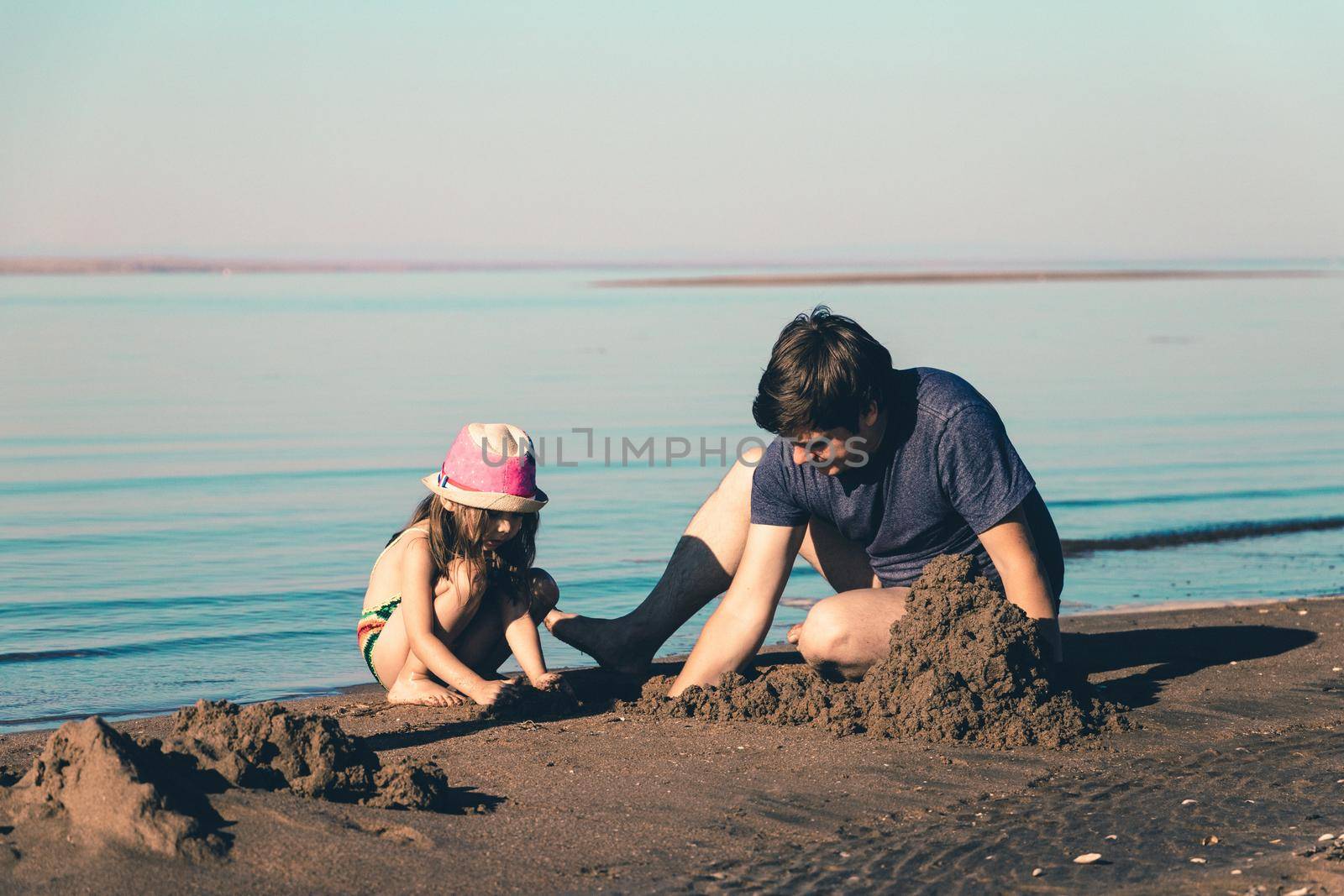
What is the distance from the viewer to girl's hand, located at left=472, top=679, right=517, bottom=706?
15.0 feet

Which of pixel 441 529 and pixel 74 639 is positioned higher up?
pixel 441 529

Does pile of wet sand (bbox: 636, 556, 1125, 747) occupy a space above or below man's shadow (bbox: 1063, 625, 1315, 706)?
above

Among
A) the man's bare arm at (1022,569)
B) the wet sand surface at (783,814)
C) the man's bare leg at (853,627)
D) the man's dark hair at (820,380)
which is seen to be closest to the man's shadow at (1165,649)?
the wet sand surface at (783,814)

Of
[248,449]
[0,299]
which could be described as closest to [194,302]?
[0,299]

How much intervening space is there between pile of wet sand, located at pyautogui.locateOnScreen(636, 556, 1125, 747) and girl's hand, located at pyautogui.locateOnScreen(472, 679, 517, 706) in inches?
32.1

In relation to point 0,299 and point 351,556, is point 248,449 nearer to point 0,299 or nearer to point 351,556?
point 351,556

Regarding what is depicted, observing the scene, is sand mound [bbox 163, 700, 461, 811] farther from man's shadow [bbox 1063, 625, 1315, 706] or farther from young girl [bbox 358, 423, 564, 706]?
man's shadow [bbox 1063, 625, 1315, 706]

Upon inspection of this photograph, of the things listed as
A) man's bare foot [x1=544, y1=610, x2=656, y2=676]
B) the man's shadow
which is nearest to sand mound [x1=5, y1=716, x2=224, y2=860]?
man's bare foot [x1=544, y1=610, x2=656, y2=676]

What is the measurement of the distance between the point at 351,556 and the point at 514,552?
3638 mm

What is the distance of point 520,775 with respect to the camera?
3861 millimetres

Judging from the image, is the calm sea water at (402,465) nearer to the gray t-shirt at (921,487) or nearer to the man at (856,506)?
the man at (856,506)

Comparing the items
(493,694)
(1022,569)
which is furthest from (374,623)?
(1022,569)

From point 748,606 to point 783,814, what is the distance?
1058 mm

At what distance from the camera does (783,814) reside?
356 centimetres
